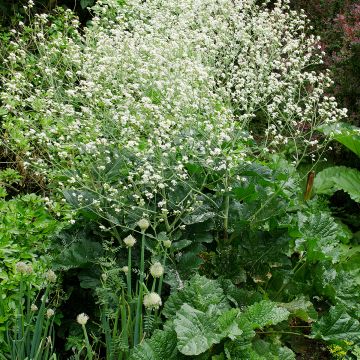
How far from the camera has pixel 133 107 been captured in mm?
3271

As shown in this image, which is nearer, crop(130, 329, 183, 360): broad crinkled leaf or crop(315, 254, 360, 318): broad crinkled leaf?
crop(130, 329, 183, 360): broad crinkled leaf

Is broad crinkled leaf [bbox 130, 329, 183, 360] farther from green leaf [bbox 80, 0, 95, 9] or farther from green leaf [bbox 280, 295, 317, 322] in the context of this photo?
green leaf [bbox 80, 0, 95, 9]

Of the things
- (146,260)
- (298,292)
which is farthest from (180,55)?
(298,292)

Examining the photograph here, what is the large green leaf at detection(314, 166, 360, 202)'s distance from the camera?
4.71 metres

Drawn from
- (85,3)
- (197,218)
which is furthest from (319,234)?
(85,3)

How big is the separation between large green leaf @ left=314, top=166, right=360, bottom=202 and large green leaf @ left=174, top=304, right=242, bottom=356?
2203mm

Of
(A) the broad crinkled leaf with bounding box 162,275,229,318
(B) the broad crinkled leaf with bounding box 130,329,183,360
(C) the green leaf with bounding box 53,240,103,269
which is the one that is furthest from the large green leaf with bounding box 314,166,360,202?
(B) the broad crinkled leaf with bounding box 130,329,183,360

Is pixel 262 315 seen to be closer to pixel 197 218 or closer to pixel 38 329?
pixel 197 218

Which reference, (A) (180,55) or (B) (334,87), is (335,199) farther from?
(A) (180,55)

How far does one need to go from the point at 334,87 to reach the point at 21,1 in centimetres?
337

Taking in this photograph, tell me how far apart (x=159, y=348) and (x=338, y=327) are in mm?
1063

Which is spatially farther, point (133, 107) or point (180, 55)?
point (180, 55)

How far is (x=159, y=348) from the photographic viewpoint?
2666 millimetres

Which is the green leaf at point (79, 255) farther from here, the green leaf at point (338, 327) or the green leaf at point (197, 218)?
the green leaf at point (338, 327)
